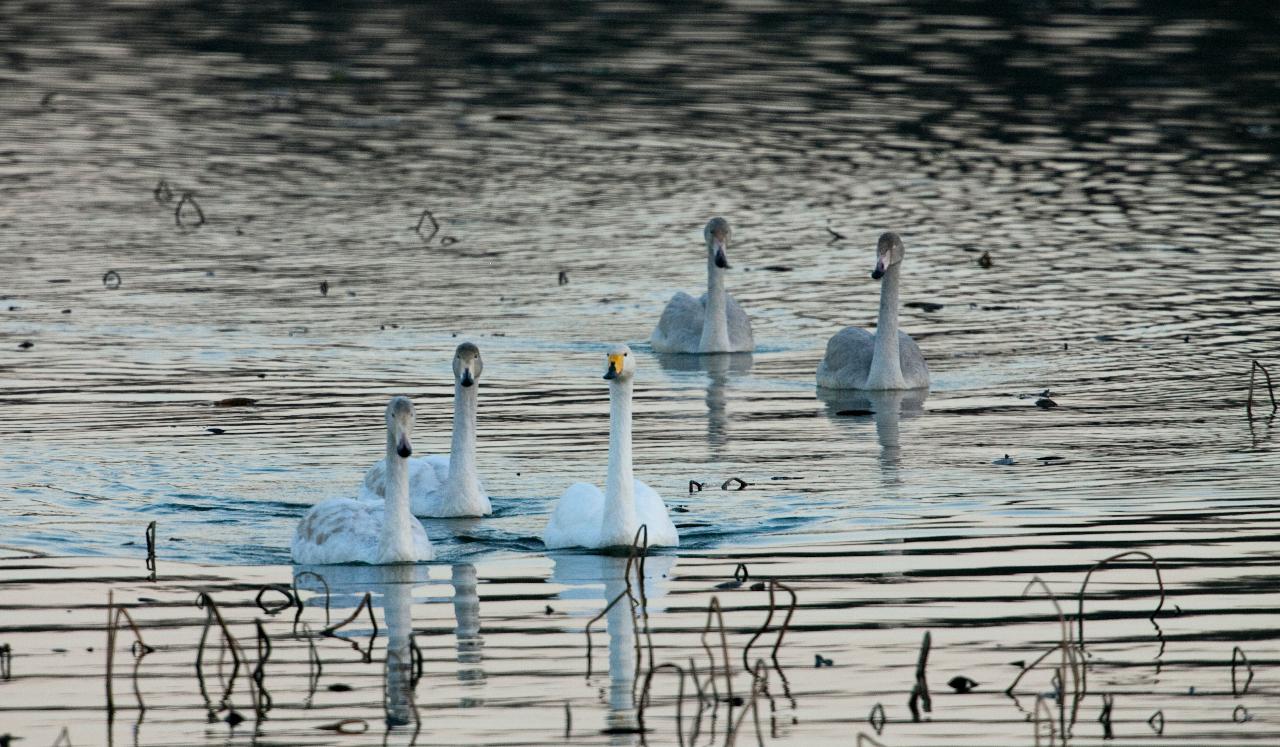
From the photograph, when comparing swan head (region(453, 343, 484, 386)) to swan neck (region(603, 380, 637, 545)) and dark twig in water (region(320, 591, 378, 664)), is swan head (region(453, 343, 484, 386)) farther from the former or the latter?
dark twig in water (region(320, 591, 378, 664))

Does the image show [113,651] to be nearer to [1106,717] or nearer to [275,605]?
[275,605]

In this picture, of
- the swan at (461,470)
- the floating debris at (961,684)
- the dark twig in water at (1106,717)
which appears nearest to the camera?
the dark twig in water at (1106,717)

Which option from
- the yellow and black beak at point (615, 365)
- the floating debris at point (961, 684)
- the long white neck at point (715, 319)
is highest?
the long white neck at point (715, 319)

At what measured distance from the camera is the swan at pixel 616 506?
14.1 m

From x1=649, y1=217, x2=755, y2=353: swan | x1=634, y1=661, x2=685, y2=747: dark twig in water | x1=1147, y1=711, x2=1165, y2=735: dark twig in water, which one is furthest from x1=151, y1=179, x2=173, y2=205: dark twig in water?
x1=1147, y1=711, x2=1165, y2=735: dark twig in water

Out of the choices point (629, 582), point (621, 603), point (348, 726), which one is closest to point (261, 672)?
point (348, 726)

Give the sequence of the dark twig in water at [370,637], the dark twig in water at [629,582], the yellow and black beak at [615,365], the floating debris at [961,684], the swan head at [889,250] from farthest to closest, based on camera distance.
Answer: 1. the swan head at [889,250]
2. the yellow and black beak at [615,365]
3. the dark twig in water at [370,637]
4. the dark twig in water at [629,582]
5. the floating debris at [961,684]

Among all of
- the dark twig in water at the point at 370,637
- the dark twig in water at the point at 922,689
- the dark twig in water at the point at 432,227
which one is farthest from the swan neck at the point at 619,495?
the dark twig in water at the point at 432,227

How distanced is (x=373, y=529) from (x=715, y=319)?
8878mm

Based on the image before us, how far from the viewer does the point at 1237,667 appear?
1088 centimetres

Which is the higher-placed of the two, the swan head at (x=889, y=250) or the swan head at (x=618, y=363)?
the swan head at (x=889, y=250)

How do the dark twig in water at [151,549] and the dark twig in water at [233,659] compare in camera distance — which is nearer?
the dark twig in water at [233,659]

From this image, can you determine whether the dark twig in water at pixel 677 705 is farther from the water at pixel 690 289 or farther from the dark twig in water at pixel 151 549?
the dark twig in water at pixel 151 549

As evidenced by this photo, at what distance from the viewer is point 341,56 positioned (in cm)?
4475
